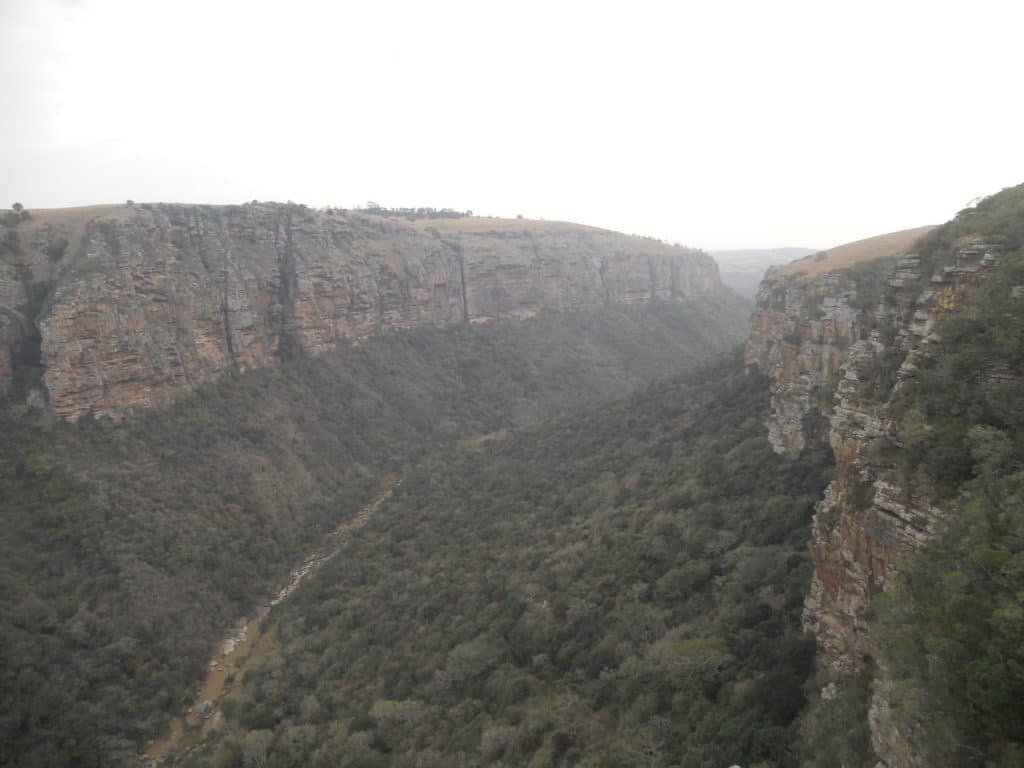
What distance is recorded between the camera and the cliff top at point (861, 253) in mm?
31306

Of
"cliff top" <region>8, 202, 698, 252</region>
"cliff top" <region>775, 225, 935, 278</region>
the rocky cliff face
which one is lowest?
the rocky cliff face

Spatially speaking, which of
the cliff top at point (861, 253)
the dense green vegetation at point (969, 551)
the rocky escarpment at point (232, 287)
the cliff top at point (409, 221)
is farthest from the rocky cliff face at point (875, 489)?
the cliff top at point (409, 221)

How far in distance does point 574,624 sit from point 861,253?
29594 mm

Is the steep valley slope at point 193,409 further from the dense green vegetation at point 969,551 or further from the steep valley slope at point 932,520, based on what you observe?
the dense green vegetation at point 969,551

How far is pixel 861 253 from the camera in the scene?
1363 inches

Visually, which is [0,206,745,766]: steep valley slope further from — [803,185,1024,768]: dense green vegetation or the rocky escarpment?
[803,185,1024,768]: dense green vegetation

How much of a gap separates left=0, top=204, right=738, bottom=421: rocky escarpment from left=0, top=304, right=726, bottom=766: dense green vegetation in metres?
2.51

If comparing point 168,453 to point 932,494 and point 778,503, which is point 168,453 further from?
point 932,494

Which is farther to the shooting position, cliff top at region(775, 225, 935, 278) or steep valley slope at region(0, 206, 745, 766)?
cliff top at region(775, 225, 935, 278)

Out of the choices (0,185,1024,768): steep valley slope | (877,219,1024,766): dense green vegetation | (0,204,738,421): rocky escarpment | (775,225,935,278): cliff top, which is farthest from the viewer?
(0,204,738,421): rocky escarpment

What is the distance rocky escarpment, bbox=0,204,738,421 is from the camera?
34094 mm

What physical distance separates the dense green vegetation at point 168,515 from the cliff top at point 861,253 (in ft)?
89.5

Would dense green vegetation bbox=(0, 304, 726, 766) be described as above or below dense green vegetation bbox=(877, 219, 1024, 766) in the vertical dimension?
below

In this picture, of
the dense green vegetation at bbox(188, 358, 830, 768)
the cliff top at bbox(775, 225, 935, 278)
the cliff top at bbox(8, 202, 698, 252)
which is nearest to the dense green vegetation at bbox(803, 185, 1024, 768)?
the dense green vegetation at bbox(188, 358, 830, 768)
